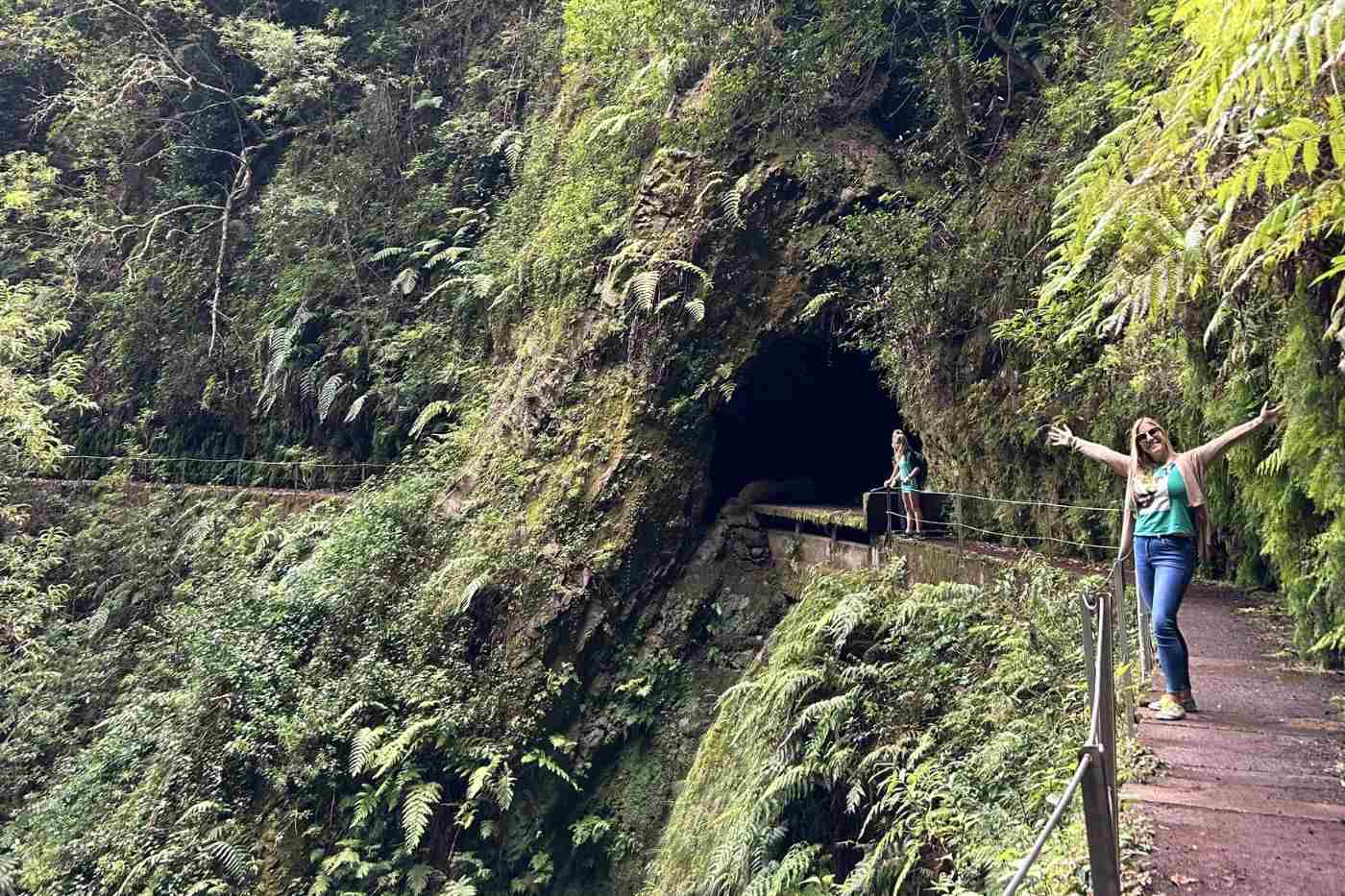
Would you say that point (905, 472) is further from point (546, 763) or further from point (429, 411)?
point (429, 411)

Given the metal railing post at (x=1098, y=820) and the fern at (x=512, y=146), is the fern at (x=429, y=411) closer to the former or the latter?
the fern at (x=512, y=146)

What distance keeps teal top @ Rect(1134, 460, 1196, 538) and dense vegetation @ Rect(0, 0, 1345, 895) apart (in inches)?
23.7

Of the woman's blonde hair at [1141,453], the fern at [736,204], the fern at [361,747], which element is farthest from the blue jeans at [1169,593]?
the fern at [736,204]

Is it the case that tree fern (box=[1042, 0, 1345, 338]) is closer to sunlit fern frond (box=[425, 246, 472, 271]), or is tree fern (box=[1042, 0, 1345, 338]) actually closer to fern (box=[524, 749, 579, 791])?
fern (box=[524, 749, 579, 791])

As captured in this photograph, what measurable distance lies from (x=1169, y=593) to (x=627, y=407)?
8.61 metres

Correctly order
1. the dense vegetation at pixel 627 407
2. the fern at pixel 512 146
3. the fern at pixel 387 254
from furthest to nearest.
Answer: the fern at pixel 512 146 < the fern at pixel 387 254 < the dense vegetation at pixel 627 407

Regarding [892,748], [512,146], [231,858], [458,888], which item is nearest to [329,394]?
[512,146]

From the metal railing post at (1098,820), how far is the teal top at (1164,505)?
281cm

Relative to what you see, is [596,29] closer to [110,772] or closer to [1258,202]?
[1258,202]

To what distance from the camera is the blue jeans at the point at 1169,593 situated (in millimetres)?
4035

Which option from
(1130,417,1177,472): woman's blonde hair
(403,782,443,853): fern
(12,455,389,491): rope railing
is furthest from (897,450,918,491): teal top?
(12,455,389,491): rope railing

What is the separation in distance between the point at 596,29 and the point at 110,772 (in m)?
13.7

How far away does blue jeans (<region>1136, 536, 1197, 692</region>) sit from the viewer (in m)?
4.04

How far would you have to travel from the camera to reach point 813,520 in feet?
35.6
